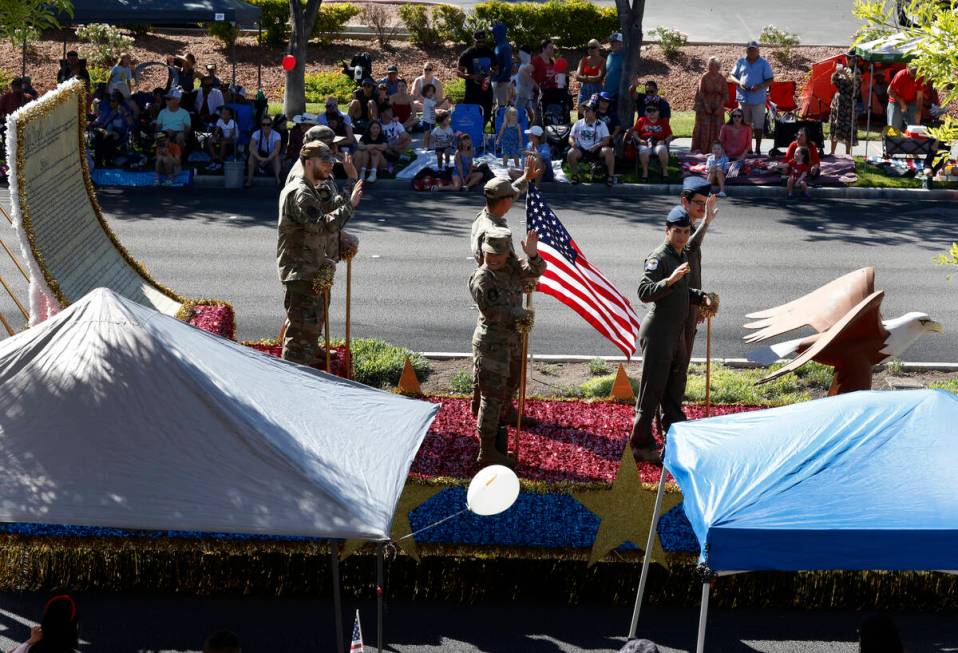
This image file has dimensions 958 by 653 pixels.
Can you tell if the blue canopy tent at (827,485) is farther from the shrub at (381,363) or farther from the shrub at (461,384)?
the shrub at (381,363)

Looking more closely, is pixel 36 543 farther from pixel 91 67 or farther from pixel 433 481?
pixel 91 67

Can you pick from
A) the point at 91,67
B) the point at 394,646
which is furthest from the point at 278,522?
the point at 91,67

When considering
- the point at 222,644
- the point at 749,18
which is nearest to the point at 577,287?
the point at 222,644

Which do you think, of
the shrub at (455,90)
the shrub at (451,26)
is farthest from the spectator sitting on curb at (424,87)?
the shrub at (451,26)

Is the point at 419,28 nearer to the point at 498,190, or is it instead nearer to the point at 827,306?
the point at 827,306

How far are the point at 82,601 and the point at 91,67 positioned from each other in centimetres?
2261

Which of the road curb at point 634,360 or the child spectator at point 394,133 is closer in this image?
the road curb at point 634,360

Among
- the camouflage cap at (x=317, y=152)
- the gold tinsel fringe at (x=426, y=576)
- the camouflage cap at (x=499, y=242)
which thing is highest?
the camouflage cap at (x=317, y=152)

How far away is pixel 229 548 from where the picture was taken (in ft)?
30.7

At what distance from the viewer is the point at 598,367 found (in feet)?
45.8

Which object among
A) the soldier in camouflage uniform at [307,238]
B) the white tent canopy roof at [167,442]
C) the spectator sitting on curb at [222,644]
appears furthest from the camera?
the soldier in camouflage uniform at [307,238]

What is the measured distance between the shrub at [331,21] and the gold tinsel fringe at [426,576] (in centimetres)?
2436

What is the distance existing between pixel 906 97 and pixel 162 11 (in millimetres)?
14290

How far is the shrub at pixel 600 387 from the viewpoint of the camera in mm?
12930
